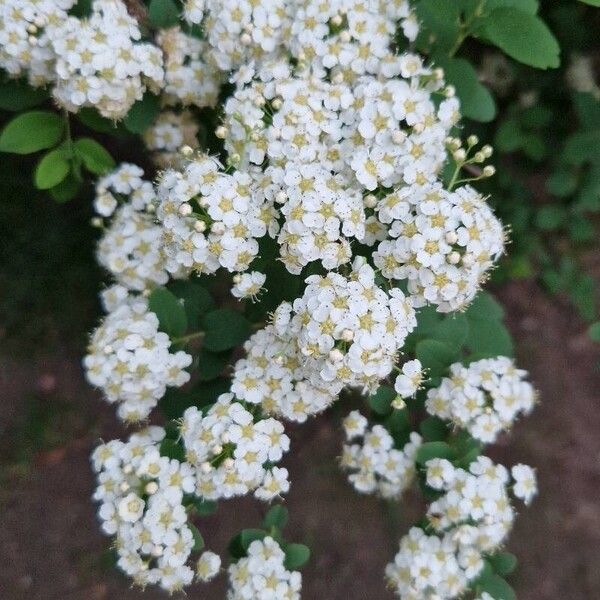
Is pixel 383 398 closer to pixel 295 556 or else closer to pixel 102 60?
pixel 295 556

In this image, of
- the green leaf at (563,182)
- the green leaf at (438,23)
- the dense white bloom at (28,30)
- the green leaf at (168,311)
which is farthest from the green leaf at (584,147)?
the dense white bloom at (28,30)

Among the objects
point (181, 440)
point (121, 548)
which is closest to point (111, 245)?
point (181, 440)

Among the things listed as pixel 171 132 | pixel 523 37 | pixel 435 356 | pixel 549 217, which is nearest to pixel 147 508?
pixel 435 356

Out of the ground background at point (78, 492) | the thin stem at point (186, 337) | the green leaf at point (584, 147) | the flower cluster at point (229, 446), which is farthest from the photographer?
the ground background at point (78, 492)

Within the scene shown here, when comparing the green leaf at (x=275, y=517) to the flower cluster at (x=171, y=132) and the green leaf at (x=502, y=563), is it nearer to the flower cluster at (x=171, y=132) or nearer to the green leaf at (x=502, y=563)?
the green leaf at (x=502, y=563)

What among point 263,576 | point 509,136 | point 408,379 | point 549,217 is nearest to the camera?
point 408,379

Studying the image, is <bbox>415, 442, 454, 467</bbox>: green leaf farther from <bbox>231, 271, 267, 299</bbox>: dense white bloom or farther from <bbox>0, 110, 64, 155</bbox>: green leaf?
<bbox>0, 110, 64, 155</bbox>: green leaf
